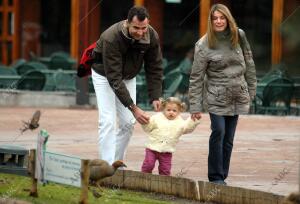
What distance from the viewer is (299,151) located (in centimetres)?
1291

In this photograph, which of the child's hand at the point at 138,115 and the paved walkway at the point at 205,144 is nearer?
the child's hand at the point at 138,115

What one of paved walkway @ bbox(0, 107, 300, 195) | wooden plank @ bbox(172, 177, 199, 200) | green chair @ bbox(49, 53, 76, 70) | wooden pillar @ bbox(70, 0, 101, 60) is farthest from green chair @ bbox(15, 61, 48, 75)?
wooden plank @ bbox(172, 177, 199, 200)

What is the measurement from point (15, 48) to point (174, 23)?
5.20 m

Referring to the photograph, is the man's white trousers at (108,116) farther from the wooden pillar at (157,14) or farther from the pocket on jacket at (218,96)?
the wooden pillar at (157,14)

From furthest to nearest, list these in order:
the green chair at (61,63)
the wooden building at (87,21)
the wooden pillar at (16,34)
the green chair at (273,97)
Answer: the wooden pillar at (16,34)
the green chair at (61,63)
the wooden building at (87,21)
the green chair at (273,97)

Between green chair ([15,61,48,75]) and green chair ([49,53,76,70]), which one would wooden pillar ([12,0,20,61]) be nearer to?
green chair ([49,53,76,70])

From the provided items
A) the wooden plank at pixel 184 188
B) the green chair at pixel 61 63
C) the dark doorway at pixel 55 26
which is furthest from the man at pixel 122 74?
the dark doorway at pixel 55 26

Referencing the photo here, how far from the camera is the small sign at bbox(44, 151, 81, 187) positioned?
24.1 feet

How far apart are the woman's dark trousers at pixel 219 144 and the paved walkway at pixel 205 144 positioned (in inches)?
13.3

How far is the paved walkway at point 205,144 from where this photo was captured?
10164mm

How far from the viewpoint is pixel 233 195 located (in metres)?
8.06

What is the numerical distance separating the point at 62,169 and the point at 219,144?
6.56 ft

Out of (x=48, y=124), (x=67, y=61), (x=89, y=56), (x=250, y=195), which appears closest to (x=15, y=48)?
(x=67, y=61)

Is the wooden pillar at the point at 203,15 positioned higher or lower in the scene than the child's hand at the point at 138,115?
higher
